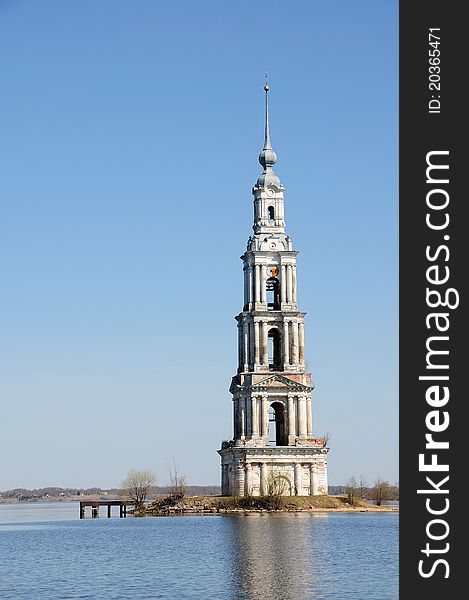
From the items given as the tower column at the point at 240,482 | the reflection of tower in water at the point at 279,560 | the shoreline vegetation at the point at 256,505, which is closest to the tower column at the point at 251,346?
the tower column at the point at 240,482

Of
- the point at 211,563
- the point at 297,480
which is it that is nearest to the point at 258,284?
the point at 297,480

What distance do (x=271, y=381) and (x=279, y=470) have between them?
9901mm

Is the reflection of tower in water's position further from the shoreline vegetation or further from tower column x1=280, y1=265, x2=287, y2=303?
tower column x1=280, y1=265, x2=287, y2=303

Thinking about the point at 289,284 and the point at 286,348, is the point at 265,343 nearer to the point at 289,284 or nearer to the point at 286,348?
the point at 286,348

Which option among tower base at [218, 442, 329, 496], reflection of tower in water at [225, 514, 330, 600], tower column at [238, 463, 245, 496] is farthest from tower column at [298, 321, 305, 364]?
reflection of tower in water at [225, 514, 330, 600]

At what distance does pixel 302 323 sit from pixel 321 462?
16.0 m

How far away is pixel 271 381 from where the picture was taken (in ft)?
447

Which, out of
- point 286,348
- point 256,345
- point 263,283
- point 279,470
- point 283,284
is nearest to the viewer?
point 279,470

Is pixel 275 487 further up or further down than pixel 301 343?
further down

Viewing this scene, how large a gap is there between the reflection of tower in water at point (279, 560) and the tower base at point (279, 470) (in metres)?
26.3

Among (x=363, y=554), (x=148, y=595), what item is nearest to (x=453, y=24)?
(x=148, y=595)

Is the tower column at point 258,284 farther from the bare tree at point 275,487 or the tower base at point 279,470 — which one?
the bare tree at point 275,487

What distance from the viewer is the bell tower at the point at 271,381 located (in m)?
133

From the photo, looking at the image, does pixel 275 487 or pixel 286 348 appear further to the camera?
pixel 286 348
